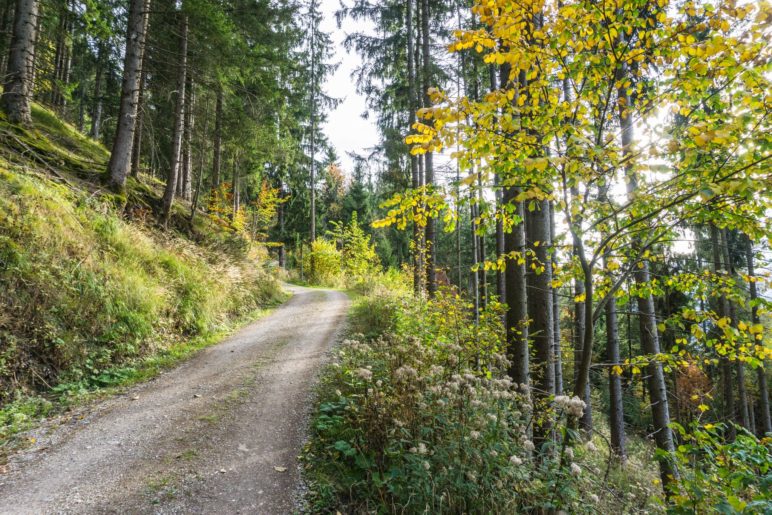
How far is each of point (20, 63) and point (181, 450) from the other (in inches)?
387

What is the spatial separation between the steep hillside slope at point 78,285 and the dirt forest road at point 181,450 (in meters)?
0.73

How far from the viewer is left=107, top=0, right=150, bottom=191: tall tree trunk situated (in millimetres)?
8789

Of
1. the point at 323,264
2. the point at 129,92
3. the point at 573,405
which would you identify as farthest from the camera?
the point at 323,264

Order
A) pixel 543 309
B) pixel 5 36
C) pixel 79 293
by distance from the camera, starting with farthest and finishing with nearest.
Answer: pixel 5 36, pixel 79 293, pixel 543 309

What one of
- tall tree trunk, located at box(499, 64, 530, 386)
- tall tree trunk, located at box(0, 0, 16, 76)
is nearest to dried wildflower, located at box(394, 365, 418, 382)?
tall tree trunk, located at box(499, 64, 530, 386)

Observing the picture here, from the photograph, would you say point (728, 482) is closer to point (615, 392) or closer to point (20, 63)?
point (615, 392)

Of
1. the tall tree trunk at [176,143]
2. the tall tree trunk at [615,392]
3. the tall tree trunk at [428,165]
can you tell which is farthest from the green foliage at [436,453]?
the tall tree trunk at [176,143]

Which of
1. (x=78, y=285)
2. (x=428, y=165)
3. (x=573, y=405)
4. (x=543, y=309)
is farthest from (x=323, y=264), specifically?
(x=573, y=405)

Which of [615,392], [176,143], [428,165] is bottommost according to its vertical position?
[615,392]

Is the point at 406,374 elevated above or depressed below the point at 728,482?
above

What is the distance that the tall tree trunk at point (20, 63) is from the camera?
7898 millimetres

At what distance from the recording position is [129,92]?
8781 mm

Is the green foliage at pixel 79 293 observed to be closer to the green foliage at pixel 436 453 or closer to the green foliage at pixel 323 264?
the green foliage at pixel 436 453

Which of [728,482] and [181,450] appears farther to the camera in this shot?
[181,450]
